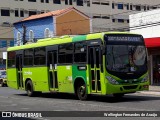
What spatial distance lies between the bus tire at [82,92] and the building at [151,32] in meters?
10.9

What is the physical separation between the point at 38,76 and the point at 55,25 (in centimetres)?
3587

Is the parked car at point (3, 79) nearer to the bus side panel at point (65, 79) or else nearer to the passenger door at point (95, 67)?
the bus side panel at point (65, 79)

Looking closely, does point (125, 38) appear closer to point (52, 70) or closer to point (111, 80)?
point (111, 80)

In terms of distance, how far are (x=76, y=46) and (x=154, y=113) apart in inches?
298

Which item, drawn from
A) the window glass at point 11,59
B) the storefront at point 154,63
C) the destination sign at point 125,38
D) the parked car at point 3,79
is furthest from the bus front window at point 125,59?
the parked car at point 3,79

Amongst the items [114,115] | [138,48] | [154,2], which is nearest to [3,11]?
[154,2]

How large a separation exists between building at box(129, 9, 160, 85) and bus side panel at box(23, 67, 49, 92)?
960 centimetres

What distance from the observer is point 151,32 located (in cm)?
3209

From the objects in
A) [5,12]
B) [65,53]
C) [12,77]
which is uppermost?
[5,12]

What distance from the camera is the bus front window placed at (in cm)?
1912

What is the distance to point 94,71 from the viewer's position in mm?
19641

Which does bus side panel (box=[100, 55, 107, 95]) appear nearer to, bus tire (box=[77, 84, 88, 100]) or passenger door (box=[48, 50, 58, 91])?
bus tire (box=[77, 84, 88, 100])

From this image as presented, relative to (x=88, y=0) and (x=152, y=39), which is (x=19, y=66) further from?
(x=88, y=0)

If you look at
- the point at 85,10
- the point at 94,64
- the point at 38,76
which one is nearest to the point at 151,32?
the point at 38,76
